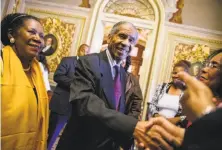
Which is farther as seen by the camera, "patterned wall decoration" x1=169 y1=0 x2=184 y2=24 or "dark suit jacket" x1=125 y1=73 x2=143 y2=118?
"patterned wall decoration" x1=169 y1=0 x2=184 y2=24

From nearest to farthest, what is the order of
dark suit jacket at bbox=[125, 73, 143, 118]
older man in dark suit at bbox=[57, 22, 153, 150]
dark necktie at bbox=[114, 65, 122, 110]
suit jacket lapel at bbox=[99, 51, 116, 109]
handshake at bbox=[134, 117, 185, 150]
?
1. handshake at bbox=[134, 117, 185, 150]
2. older man in dark suit at bbox=[57, 22, 153, 150]
3. suit jacket lapel at bbox=[99, 51, 116, 109]
4. dark necktie at bbox=[114, 65, 122, 110]
5. dark suit jacket at bbox=[125, 73, 143, 118]

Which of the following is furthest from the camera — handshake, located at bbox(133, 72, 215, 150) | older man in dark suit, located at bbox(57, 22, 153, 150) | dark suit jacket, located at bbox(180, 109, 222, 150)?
older man in dark suit, located at bbox(57, 22, 153, 150)

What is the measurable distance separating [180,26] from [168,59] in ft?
3.02

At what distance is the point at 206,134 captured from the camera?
0.72 meters

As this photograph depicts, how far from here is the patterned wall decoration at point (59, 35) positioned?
22.6 ft

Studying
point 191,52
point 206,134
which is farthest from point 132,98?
point 191,52

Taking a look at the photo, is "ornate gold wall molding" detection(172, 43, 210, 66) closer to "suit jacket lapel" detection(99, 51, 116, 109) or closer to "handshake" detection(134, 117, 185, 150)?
"suit jacket lapel" detection(99, 51, 116, 109)

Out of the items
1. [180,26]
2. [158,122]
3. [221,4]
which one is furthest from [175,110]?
[221,4]

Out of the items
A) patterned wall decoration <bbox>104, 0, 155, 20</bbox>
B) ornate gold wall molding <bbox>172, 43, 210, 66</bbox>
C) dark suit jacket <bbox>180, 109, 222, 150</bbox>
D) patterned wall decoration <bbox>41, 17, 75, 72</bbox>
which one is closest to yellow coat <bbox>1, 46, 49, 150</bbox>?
dark suit jacket <bbox>180, 109, 222, 150</bbox>

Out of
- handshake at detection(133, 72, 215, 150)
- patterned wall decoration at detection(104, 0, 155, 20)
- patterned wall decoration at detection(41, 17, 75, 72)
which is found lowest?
handshake at detection(133, 72, 215, 150)

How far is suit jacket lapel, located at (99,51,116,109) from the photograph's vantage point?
1.74m

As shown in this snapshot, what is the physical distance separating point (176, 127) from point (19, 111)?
1.00 metres

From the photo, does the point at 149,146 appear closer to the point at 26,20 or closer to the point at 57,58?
the point at 26,20

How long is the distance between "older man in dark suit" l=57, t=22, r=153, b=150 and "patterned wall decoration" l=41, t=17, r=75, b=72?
510 cm
